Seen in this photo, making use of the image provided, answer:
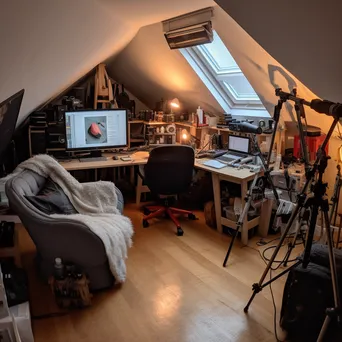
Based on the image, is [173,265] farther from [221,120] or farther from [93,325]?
[221,120]

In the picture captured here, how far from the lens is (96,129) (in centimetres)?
372

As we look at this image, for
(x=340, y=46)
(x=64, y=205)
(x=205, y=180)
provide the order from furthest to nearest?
(x=205, y=180)
(x=64, y=205)
(x=340, y=46)

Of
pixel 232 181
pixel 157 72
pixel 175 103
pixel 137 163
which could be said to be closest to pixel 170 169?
pixel 137 163

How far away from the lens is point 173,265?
2.89 m

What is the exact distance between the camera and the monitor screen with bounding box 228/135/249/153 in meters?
3.46

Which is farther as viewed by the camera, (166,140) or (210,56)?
(166,140)

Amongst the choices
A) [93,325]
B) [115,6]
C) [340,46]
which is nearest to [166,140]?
[115,6]

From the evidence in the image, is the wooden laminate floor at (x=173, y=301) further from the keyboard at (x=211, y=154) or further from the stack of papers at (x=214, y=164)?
the keyboard at (x=211, y=154)

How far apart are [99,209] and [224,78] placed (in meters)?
2.00

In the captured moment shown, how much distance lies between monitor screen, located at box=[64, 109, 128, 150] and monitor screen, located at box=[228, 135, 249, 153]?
113 centimetres

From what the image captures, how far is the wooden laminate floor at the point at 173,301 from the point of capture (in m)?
2.14

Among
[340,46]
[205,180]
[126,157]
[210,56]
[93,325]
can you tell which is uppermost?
[210,56]

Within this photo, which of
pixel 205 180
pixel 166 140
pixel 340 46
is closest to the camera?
pixel 340 46

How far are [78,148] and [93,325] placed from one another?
76.7 inches
